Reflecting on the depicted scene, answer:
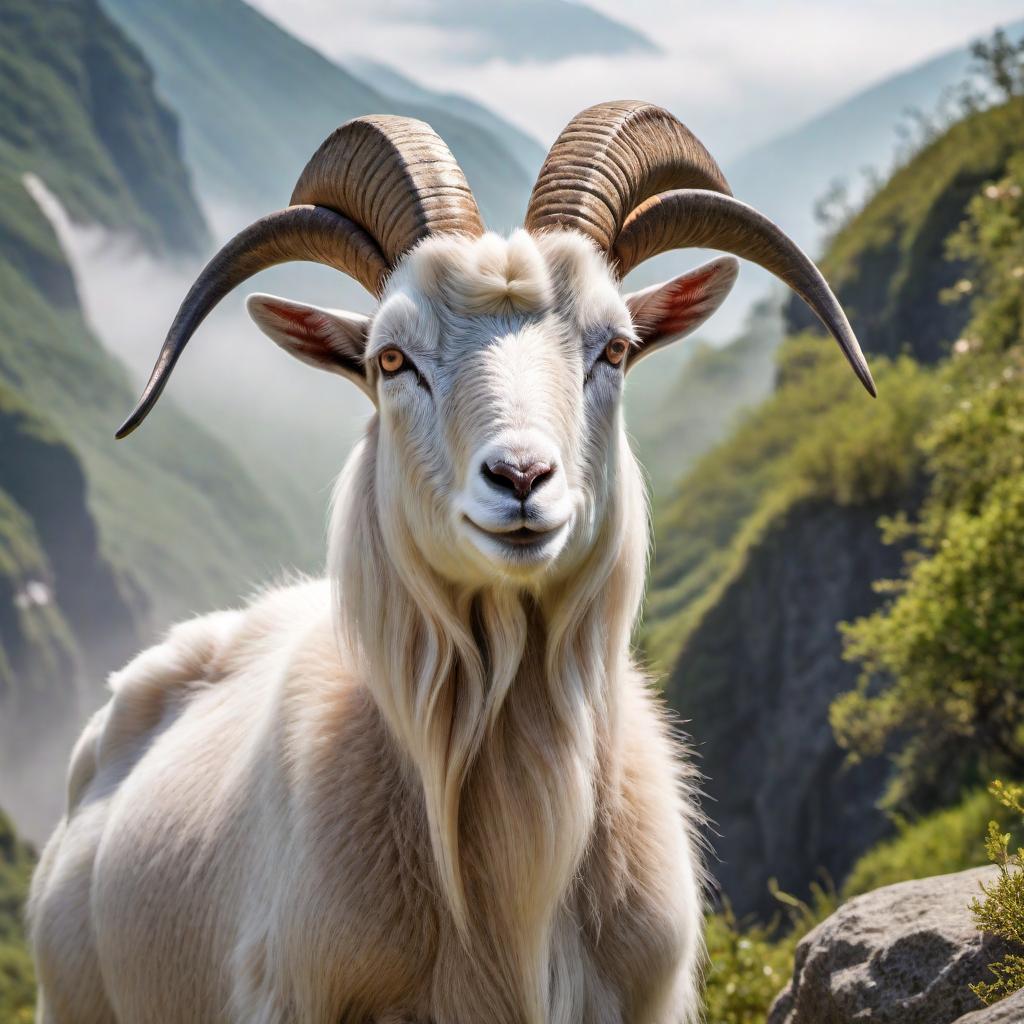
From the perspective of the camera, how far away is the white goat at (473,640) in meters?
4.78

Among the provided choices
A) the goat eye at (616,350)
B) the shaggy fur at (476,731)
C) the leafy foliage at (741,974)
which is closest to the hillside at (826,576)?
the leafy foliage at (741,974)

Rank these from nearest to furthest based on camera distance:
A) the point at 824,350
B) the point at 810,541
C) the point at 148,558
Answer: the point at 810,541 < the point at 824,350 < the point at 148,558

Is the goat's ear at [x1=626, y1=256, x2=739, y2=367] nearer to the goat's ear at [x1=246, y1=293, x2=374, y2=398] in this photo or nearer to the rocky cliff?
the goat's ear at [x1=246, y1=293, x2=374, y2=398]

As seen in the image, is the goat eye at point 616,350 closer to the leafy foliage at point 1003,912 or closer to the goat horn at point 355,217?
the goat horn at point 355,217

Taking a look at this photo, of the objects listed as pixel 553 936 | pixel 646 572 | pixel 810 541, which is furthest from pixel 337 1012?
pixel 810 541

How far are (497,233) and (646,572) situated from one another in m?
1.51

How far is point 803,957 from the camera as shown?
19.0ft

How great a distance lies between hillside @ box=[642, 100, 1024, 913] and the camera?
24.8 m

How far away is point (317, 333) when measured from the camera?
5672 mm

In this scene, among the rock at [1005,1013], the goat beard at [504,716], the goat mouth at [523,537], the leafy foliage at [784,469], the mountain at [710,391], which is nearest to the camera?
the rock at [1005,1013]

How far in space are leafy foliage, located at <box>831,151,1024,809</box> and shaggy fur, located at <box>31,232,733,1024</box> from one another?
7.95 m

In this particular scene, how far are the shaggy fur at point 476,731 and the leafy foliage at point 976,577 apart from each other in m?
7.95

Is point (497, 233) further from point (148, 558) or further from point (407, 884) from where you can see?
point (148, 558)

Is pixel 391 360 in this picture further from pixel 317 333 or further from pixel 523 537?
pixel 523 537
